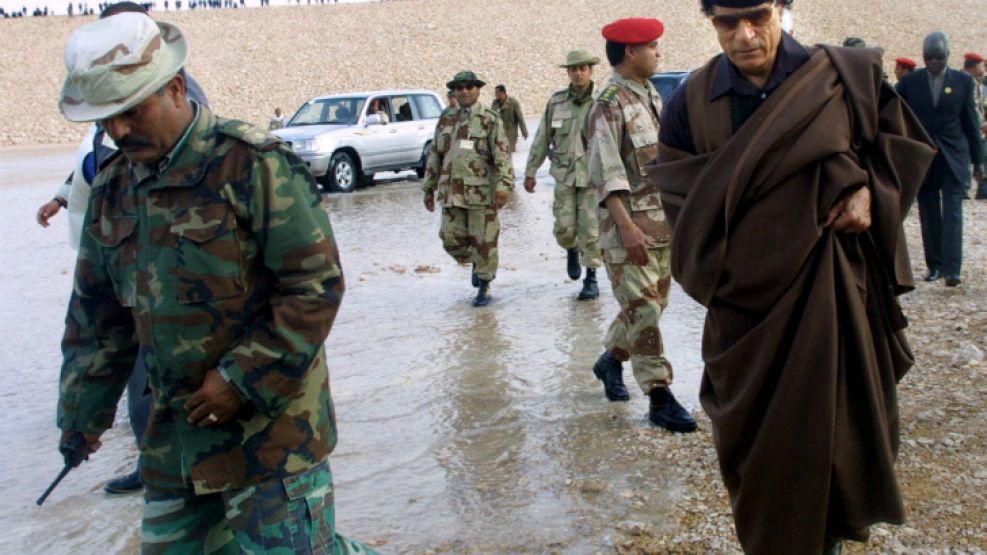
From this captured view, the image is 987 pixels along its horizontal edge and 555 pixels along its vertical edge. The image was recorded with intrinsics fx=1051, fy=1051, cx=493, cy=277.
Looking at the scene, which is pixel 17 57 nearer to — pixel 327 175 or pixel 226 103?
pixel 226 103

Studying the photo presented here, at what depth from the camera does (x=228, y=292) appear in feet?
8.99

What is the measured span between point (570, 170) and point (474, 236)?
95cm

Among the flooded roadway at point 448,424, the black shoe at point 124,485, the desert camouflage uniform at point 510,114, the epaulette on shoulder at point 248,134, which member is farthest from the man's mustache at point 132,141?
the desert camouflage uniform at point 510,114

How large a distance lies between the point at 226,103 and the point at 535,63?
58.6ft

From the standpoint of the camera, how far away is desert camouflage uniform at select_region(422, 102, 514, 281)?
8.59 meters

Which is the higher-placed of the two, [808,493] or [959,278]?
[808,493]

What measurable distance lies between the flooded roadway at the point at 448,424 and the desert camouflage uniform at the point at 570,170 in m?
0.50

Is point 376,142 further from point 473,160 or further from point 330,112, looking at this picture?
point 473,160

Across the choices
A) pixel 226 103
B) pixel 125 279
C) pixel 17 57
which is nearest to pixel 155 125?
pixel 125 279

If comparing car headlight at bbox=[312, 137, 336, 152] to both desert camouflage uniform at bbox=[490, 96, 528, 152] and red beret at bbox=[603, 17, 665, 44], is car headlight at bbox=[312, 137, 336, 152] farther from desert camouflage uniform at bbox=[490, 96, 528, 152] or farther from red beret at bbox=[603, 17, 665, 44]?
red beret at bbox=[603, 17, 665, 44]

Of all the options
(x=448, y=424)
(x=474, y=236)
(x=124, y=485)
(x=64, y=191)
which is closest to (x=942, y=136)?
(x=474, y=236)

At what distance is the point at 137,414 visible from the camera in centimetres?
455

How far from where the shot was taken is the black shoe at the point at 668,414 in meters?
5.14

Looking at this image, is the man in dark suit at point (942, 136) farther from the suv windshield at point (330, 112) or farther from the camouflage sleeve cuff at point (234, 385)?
the suv windshield at point (330, 112)
